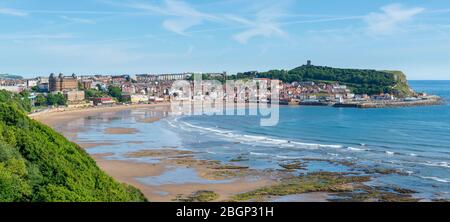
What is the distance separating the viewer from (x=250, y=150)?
33.0m

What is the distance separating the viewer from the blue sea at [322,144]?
24.7 m

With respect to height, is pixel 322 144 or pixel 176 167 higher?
pixel 322 144

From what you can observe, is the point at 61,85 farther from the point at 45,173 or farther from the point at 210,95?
the point at 45,173

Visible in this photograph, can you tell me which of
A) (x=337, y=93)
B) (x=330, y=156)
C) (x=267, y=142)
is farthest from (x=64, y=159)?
(x=337, y=93)

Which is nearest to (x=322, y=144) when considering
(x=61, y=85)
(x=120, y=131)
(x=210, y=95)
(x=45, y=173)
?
(x=120, y=131)

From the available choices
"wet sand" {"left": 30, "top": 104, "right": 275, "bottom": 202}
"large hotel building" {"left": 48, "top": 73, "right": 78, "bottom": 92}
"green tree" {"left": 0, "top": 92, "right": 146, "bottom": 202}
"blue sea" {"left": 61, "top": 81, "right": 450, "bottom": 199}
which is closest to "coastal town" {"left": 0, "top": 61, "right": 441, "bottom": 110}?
"large hotel building" {"left": 48, "top": 73, "right": 78, "bottom": 92}

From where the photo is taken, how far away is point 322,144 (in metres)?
36.2

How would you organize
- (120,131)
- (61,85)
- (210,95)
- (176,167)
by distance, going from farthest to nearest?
(210,95) → (61,85) → (120,131) → (176,167)

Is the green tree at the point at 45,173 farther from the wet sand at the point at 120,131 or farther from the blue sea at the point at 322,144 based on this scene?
the wet sand at the point at 120,131

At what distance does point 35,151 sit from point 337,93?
332 feet

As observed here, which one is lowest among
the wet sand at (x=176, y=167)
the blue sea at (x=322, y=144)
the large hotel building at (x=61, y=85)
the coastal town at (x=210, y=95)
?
the wet sand at (x=176, y=167)

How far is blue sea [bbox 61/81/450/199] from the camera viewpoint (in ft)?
81.0

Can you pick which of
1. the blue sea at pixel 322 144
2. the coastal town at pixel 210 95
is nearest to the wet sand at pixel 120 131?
the blue sea at pixel 322 144

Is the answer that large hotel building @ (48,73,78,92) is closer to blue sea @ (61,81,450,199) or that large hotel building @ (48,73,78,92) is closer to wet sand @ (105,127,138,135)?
blue sea @ (61,81,450,199)
